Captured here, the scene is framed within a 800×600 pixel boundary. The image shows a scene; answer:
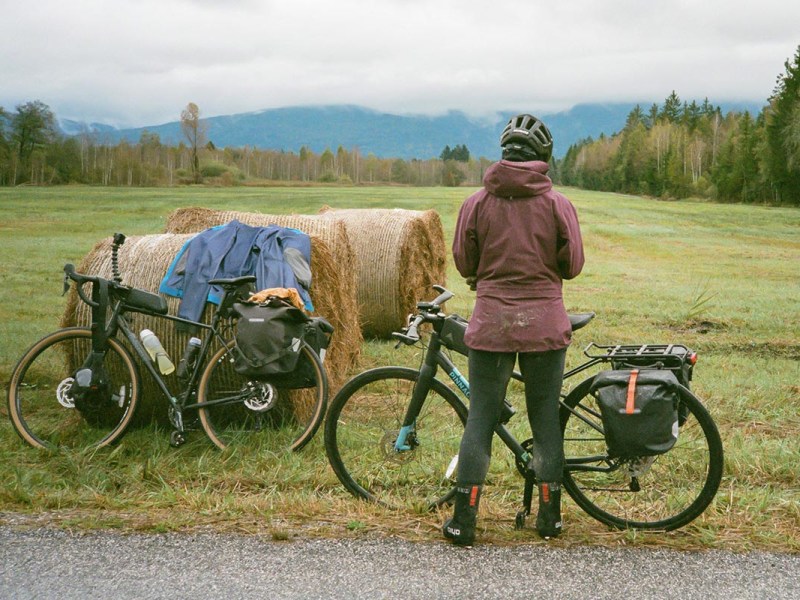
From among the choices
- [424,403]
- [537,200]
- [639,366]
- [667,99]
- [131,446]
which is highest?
[667,99]

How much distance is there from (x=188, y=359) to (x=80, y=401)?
80cm

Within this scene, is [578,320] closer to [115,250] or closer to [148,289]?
[148,289]

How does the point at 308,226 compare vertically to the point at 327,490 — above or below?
above

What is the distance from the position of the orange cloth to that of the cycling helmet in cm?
226

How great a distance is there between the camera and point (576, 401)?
15.2ft

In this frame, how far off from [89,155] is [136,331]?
10405 millimetres

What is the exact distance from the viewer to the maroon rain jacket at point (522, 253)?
13.7 ft

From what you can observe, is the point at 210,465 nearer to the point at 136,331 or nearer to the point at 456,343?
the point at 136,331

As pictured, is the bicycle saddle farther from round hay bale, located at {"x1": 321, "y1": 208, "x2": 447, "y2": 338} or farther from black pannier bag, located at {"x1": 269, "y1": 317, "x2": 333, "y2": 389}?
round hay bale, located at {"x1": 321, "y1": 208, "x2": 447, "y2": 338}

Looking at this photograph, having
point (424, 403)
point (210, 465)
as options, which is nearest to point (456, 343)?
point (424, 403)

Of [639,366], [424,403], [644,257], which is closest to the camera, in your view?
[639,366]

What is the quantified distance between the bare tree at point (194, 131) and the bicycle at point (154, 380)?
1467cm

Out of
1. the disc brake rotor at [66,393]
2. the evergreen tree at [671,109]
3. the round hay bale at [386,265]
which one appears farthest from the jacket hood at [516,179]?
the evergreen tree at [671,109]

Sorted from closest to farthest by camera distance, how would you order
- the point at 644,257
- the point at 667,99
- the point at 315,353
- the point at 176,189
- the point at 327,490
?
the point at 327,490
the point at 315,353
the point at 176,189
the point at 644,257
the point at 667,99
